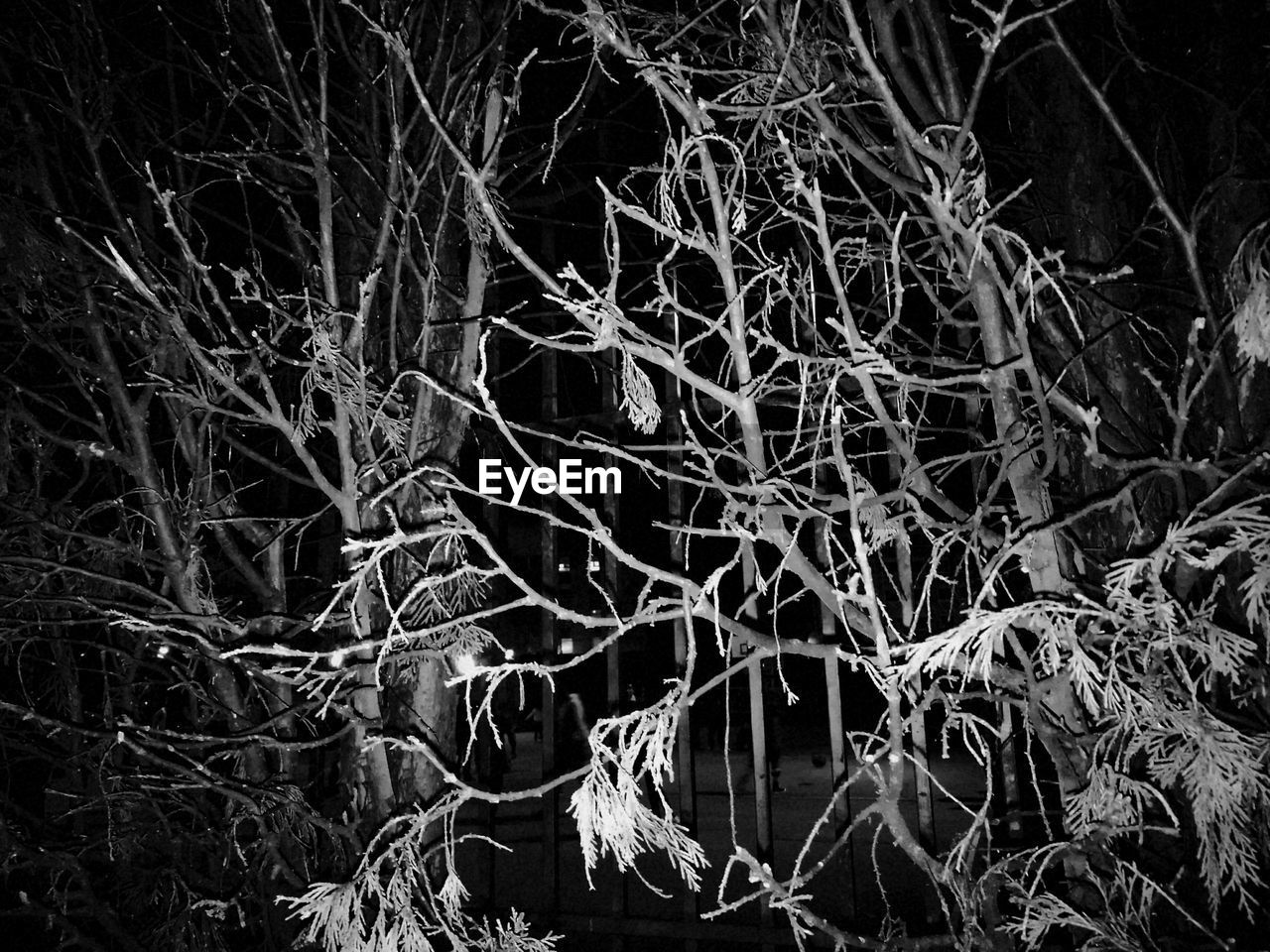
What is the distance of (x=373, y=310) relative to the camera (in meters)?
3.66

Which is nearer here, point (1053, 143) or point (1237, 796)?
point (1237, 796)

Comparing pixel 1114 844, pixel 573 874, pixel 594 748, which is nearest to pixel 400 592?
pixel 594 748

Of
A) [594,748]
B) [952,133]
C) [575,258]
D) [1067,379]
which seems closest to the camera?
[594,748]

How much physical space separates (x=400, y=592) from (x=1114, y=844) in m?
2.45

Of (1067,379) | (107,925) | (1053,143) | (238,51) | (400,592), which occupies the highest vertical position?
(238,51)

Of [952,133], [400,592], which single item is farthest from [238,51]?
[952,133]

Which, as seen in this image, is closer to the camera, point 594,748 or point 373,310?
point 594,748

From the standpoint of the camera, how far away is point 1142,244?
11.9ft

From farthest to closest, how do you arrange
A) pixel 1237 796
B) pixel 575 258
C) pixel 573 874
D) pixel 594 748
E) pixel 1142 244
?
pixel 573 874
pixel 575 258
pixel 1142 244
pixel 594 748
pixel 1237 796

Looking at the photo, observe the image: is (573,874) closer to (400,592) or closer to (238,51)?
(400,592)

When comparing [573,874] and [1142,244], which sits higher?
[1142,244]

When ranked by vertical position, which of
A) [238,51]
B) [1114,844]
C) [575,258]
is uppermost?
[238,51]

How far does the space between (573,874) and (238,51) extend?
679 centimetres

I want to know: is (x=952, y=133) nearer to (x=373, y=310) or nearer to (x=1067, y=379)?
(x=1067, y=379)
